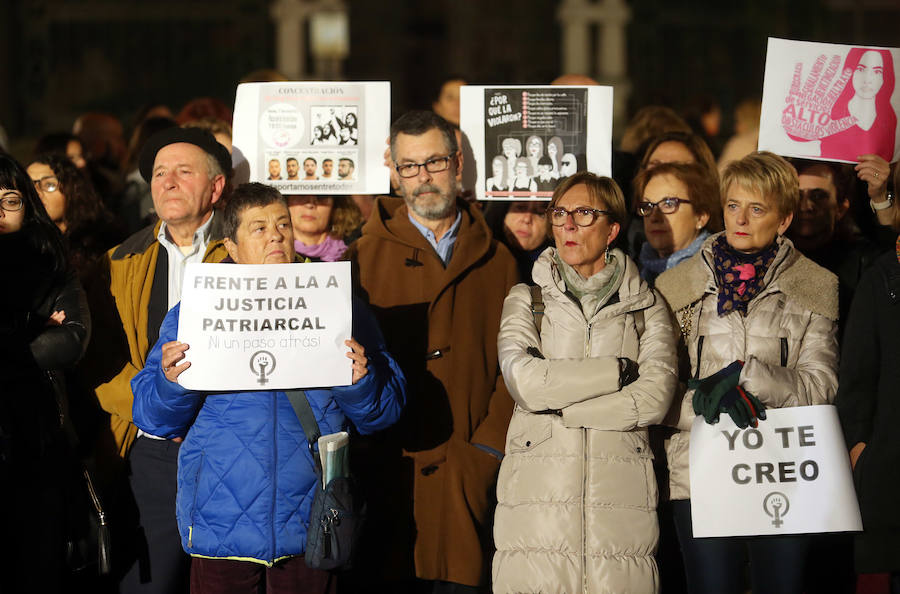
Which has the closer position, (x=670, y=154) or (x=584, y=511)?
(x=584, y=511)

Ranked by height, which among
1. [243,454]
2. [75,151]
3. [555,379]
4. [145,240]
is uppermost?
[75,151]

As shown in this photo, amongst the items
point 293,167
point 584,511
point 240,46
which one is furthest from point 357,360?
point 240,46

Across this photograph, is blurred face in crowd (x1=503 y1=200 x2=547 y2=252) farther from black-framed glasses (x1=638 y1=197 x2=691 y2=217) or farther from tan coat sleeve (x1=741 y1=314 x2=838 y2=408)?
tan coat sleeve (x1=741 y1=314 x2=838 y2=408)

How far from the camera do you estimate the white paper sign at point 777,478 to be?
4.37m

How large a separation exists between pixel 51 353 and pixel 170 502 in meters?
0.78

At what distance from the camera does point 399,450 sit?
5047mm

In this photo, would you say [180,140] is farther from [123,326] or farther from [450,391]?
[450,391]

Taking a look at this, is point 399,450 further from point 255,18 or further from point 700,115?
point 255,18

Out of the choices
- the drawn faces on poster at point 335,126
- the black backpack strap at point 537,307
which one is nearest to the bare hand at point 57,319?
the drawn faces on poster at point 335,126

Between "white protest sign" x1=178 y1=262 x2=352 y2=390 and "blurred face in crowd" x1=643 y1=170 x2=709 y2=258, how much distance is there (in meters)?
1.67

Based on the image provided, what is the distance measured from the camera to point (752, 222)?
472 centimetres

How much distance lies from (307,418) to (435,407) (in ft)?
2.75

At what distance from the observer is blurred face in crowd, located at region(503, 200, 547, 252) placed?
5.96 meters

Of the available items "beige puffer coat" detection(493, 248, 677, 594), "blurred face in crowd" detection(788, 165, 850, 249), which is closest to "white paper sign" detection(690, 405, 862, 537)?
"beige puffer coat" detection(493, 248, 677, 594)
